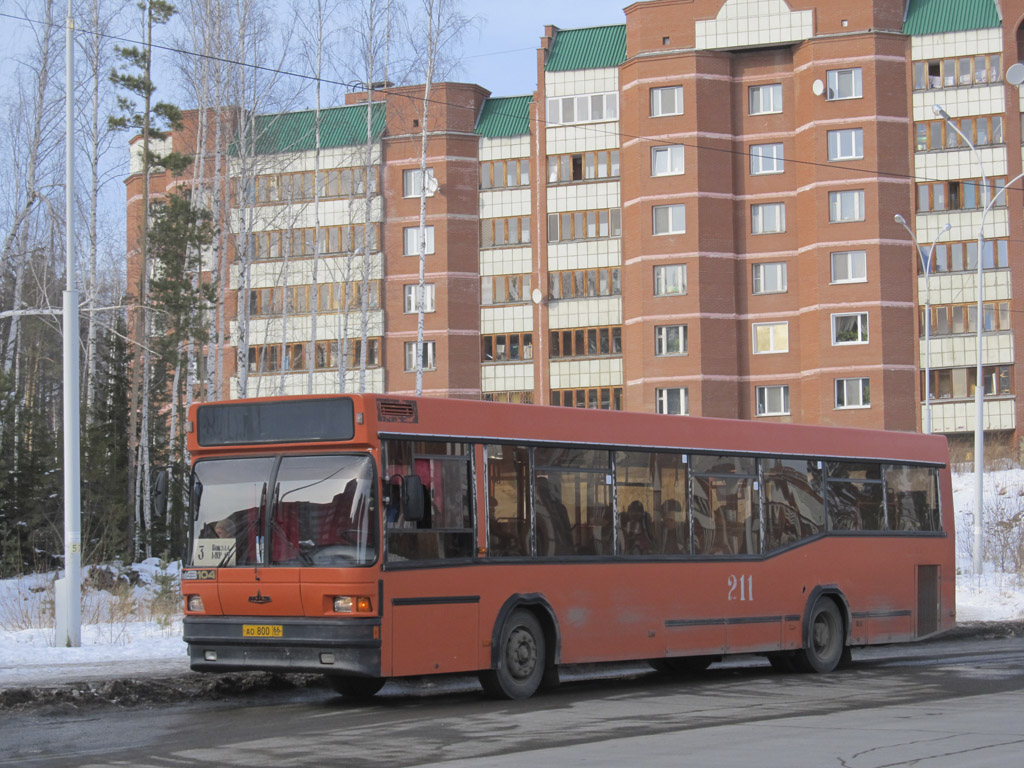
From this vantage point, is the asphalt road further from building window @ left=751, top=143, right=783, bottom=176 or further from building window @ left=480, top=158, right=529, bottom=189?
building window @ left=480, top=158, right=529, bottom=189

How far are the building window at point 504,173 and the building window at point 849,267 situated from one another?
13.8 metres

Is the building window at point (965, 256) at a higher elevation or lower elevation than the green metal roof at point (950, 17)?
lower

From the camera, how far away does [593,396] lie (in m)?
60.2

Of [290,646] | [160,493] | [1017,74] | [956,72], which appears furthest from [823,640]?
[956,72]

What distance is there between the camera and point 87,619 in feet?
71.3

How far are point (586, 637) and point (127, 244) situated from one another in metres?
44.5

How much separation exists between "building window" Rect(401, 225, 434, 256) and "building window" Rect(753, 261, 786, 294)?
46.2ft

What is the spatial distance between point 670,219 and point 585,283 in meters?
4.71

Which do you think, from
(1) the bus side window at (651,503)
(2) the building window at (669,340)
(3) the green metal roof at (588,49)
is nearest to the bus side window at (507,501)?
(1) the bus side window at (651,503)

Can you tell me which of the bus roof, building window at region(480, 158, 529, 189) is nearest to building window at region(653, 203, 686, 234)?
building window at region(480, 158, 529, 189)

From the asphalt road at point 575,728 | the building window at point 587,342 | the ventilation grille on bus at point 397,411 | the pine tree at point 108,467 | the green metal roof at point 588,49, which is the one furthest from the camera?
the green metal roof at point 588,49

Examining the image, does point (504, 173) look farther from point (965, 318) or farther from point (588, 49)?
point (965, 318)

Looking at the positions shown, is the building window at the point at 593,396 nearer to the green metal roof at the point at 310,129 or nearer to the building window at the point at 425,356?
the building window at the point at 425,356

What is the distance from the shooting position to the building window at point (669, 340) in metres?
57.3
